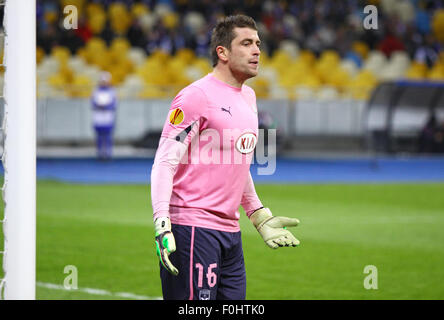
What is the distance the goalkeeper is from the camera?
4.00 metres

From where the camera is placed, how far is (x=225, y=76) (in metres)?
4.18

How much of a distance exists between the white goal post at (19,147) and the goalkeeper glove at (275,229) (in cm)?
124

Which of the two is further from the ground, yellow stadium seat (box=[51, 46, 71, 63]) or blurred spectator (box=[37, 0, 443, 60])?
blurred spectator (box=[37, 0, 443, 60])

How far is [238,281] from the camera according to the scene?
4203mm

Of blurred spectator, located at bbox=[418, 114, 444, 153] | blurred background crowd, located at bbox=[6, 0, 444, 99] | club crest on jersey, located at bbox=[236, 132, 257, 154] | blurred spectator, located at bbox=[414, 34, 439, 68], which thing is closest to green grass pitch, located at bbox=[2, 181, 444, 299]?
club crest on jersey, located at bbox=[236, 132, 257, 154]

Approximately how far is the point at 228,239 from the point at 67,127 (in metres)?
18.0

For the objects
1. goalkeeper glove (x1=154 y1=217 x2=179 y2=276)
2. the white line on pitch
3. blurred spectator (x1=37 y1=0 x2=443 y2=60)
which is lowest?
the white line on pitch

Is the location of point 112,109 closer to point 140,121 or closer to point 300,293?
point 140,121

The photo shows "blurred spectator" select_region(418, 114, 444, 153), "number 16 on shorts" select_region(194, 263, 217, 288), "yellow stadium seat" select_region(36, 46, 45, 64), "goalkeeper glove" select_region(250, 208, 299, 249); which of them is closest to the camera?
"number 16 on shorts" select_region(194, 263, 217, 288)

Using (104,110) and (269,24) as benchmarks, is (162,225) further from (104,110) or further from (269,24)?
(269,24)

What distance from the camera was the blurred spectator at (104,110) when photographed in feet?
63.4

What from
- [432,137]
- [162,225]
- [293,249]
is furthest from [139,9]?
[162,225]

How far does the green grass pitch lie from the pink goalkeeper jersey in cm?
301

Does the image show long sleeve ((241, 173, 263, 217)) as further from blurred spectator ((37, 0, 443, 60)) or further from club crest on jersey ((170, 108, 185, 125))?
blurred spectator ((37, 0, 443, 60))
